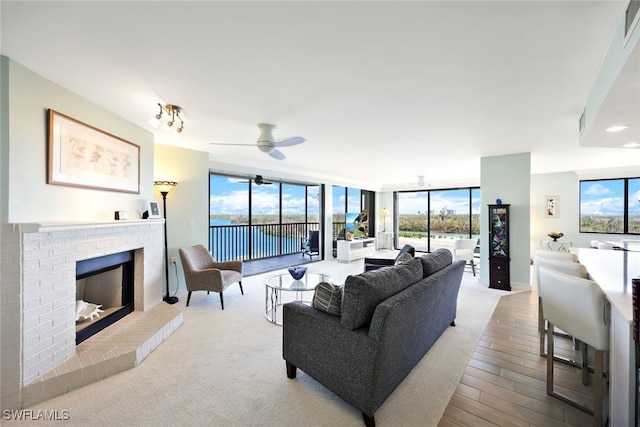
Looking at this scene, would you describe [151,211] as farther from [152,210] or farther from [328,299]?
[328,299]

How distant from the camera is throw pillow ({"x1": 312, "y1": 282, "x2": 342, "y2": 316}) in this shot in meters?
1.98

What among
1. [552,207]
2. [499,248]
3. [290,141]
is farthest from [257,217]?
[552,207]

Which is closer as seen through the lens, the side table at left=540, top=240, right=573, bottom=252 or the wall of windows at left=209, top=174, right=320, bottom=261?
the side table at left=540, top=240, right=573, bottom=252

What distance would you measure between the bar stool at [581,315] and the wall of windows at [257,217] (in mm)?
6021

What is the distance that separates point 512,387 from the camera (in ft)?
6.84

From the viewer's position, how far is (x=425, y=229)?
900 cm

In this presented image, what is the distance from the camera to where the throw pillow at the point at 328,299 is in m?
1.98

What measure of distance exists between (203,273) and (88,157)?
6.08 feet

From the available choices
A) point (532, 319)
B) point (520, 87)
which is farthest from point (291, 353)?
point (532, 319)

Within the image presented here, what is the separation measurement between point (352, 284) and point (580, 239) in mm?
7728

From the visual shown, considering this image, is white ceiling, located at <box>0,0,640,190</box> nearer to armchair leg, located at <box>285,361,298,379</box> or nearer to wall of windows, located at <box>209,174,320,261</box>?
armchair leg, located at <box>285,361,298,379</box>

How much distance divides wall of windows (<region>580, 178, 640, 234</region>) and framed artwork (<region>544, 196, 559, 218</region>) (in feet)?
1.56

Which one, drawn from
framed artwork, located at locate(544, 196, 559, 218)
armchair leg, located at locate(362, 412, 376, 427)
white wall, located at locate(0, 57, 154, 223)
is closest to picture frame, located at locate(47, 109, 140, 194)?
white wall, located at locate(0, 57, 154, 223)

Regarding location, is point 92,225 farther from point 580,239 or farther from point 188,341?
point 580,239
